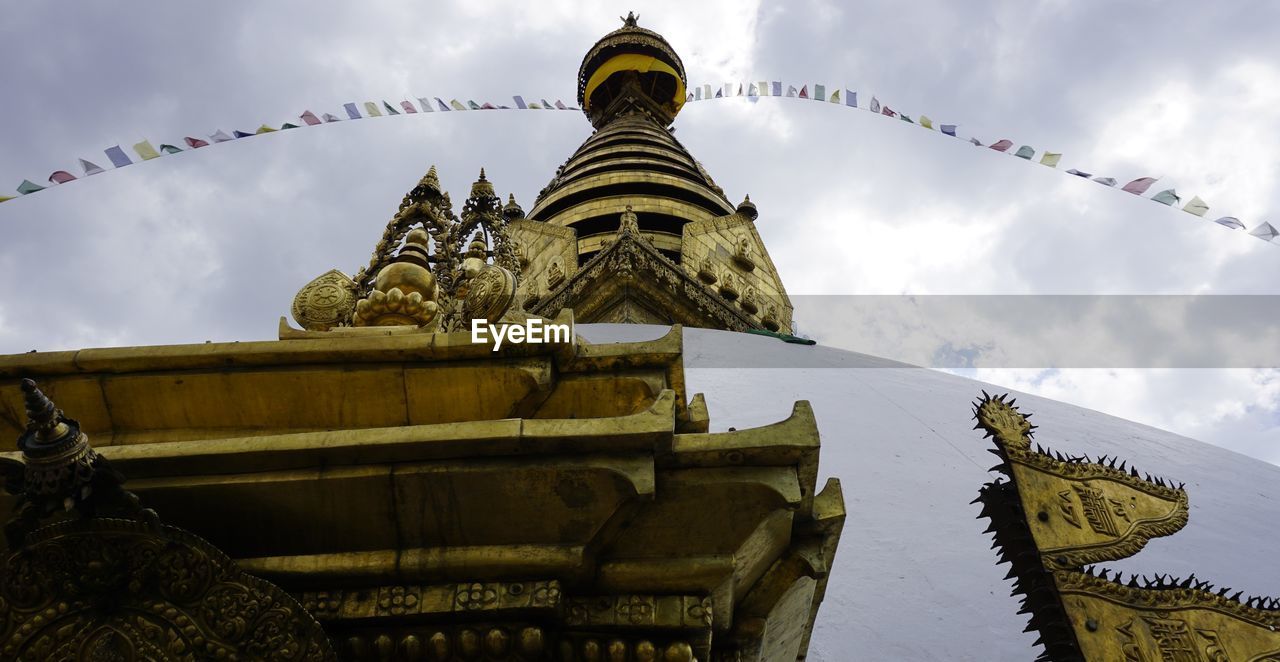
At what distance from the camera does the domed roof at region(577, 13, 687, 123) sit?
25.5 metres

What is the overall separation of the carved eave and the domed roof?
14567 millimetres

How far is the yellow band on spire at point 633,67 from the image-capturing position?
25.6 meters

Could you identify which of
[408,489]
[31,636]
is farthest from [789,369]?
[31,636]

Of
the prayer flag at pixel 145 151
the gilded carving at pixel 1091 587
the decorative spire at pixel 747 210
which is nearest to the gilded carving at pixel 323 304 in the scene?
the gilded carving at pixel 1091 587

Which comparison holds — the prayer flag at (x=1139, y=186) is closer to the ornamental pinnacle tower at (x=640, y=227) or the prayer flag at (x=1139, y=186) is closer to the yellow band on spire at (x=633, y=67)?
the ornamental pinnacle tower at (x=640, y=227)

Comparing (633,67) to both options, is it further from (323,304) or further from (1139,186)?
(323,304)

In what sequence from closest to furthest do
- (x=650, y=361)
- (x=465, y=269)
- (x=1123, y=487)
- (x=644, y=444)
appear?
(x=644, y=444)
(x=650, y=361)
(x=1123, y=487)
(x=465, y=269)

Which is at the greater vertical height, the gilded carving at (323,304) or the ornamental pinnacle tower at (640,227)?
the ornamental pinnacle tower at (640,227)

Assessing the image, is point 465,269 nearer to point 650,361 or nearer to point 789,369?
point 650,361

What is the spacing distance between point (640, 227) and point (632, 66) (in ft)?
34.5

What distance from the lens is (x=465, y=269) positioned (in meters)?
4.32

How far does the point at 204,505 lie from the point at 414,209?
2.54m

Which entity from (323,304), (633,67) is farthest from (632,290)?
(633,67)

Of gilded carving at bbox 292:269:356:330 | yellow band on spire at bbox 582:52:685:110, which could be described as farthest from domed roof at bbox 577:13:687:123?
gilded carving at bbox 292:269:356:330
